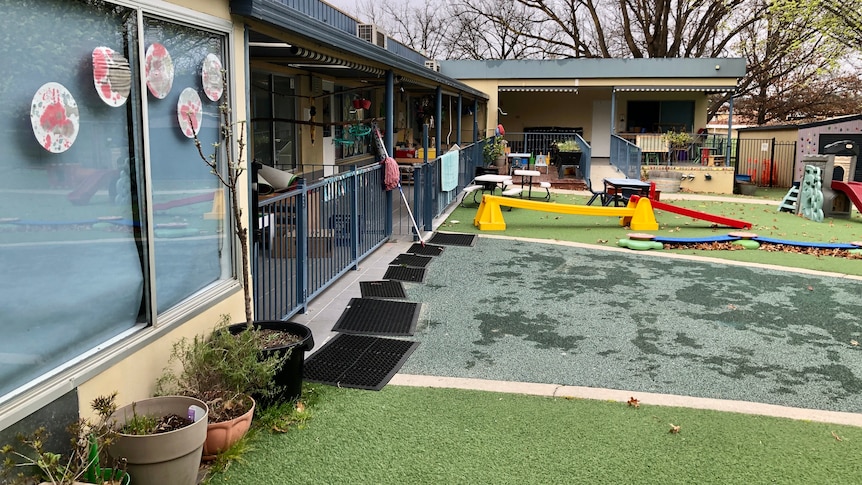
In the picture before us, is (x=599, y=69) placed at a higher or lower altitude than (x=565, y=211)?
higher

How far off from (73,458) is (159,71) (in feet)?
6.90

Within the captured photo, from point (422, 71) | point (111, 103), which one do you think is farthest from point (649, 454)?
point (422, 71)

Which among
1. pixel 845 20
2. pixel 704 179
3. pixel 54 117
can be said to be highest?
pixel 845 20

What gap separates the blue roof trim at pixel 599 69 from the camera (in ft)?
75.5

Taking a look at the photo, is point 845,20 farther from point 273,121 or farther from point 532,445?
point 532,445

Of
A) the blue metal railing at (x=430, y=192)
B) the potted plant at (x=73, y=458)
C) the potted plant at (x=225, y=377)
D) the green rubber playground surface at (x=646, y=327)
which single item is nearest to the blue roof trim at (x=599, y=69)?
the blue metal railing at (x=430, y=192)

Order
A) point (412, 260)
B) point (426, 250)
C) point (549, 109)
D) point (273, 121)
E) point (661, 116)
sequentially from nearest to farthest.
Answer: point (412, 260) → point (426, 250) → point (273, 121) → point (661, 116) → point (549, 109)

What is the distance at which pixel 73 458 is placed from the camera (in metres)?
3.11

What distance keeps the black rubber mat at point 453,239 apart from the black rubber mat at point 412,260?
Answer: 124cm

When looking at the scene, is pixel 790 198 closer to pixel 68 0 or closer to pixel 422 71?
pixel 422 71

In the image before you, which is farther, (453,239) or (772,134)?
(772,134)

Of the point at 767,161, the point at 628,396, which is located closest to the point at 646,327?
the point at 628,396

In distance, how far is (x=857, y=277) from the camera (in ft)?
28.5

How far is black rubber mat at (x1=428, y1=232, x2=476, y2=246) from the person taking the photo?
415 inches
